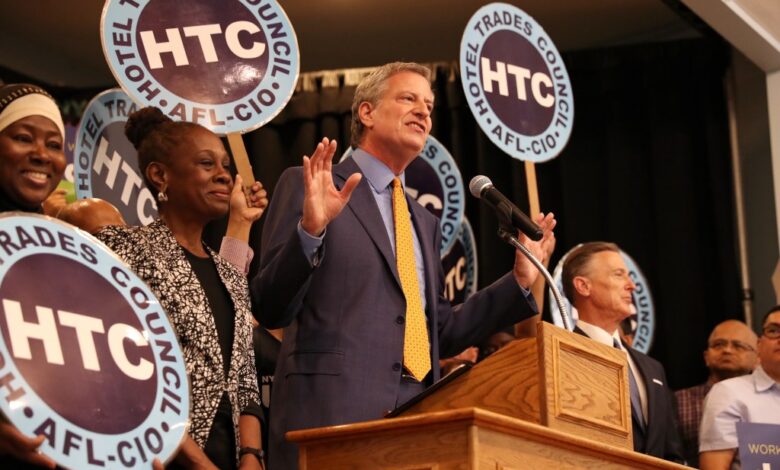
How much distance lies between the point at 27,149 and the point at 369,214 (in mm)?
924

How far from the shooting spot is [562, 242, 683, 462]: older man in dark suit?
4.18 meters

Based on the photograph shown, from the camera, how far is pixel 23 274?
211cm

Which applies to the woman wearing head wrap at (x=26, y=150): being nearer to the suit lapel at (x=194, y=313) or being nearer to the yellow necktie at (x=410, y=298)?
the suit lapel at (x=194, y=313)

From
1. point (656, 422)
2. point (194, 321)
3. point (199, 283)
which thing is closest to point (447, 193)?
point (656, 422)

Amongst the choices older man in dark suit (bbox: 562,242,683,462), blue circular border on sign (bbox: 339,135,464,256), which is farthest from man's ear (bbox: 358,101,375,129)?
blue circular border on sign (bbox: 339,135,464,256)

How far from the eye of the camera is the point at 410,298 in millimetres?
3135

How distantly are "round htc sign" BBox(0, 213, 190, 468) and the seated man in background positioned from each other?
251 centimetres

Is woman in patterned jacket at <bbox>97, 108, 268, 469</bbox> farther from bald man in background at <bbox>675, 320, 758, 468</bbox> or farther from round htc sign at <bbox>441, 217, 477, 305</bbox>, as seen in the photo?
bald man in background at <bbox>675, 320, 758, 468</bbox>

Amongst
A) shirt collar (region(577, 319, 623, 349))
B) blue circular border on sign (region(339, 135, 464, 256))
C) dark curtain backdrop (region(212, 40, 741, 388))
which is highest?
dark curtain backdrop (region(212, 40, 741, 388))

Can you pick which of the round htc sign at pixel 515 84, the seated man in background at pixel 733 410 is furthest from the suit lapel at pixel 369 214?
the seated man in background at pixel 733 410

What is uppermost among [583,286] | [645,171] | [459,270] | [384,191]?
[645,171]

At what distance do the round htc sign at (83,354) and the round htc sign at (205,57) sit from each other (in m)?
1.19

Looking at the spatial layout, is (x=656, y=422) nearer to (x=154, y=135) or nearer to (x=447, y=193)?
(x=447, y=193)

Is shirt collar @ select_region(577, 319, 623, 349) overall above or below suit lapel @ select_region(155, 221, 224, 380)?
above
